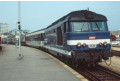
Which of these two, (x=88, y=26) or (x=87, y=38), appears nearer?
(x=87, y=38)

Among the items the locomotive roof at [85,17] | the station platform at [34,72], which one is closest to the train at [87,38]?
the locomotive roof at [85,17]

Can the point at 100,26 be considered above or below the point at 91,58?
above

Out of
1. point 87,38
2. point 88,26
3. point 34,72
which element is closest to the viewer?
point 34,72

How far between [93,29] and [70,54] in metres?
1.91

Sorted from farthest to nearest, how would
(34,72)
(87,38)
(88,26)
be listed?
(88,26), (87,38), (34,72)

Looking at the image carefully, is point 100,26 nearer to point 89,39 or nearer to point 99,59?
point 89,39

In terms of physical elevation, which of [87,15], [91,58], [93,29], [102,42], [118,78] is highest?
[87,15]

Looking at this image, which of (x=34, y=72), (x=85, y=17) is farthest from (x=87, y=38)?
(x=34, y=72)

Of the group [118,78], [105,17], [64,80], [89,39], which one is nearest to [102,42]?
[89,39]

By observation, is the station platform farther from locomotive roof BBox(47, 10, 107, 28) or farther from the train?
locomotive roof BBox(47, 10, 107, 28)

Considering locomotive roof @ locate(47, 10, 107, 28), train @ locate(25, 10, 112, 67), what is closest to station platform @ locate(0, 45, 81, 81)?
train @ locate(25, 10, 112, 67)

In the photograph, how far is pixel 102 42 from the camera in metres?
11.8

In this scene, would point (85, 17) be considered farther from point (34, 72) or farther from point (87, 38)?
point (34, 72)

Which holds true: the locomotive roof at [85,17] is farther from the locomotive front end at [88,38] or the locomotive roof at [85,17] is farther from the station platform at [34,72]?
the station platform at [34,72]
